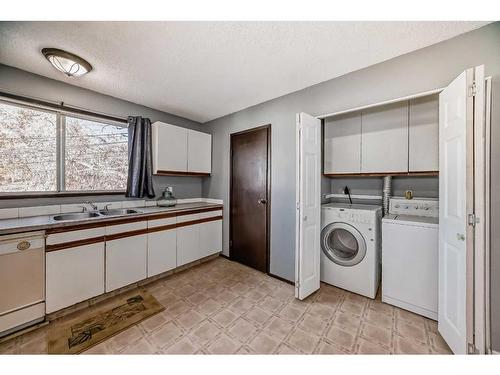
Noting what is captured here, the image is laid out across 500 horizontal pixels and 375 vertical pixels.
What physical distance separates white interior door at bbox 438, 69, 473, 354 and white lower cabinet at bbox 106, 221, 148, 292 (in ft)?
9.45

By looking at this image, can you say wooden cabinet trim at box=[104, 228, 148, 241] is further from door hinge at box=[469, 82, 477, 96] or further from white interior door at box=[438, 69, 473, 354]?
door hinge at box=[469, 82, 477, 96]

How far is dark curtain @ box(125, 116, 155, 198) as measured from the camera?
266 centimetres

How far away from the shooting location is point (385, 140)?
83.2 inches

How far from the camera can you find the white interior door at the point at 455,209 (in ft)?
4.04

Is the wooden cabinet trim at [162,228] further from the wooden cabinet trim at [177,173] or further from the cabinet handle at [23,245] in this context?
the cabinet handle at [23,245]

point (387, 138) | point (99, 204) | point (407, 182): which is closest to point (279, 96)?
point (387, 138)

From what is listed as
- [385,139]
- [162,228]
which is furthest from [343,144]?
[162,228]

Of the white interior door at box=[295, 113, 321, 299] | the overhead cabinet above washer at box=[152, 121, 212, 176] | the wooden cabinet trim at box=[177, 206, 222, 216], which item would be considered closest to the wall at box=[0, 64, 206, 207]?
the overhead cabinet above washer at box=[152, 121, 212, 176]

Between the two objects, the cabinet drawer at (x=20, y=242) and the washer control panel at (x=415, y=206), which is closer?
the cabinet drawer at (x=20, y=242)

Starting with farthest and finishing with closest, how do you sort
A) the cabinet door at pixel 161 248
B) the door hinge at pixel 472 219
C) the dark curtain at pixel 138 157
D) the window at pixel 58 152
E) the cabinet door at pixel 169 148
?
1. the cabinet door at pixel 169 148
2. the dark curtain at pixel 138 157
3. the cabinet door at pixel 161 248
4. the window at pixel 58 152
5. the door hinge at pixel 472 219

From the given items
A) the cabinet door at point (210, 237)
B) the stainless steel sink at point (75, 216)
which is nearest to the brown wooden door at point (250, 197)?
the cabinet door at point (210, 237)

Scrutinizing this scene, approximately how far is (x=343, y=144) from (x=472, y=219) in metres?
1.43

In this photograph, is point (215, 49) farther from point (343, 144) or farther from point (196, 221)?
point (196, 221)

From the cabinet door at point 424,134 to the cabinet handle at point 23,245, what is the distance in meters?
3.56
